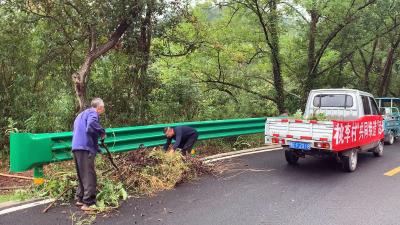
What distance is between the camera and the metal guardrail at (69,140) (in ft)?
20.7

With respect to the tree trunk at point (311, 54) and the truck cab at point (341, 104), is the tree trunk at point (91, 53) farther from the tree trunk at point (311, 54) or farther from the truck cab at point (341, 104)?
the tree trunk at point (311, 54)

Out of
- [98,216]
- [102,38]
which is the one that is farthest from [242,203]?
[102,38]

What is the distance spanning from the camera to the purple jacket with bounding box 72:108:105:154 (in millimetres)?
5762

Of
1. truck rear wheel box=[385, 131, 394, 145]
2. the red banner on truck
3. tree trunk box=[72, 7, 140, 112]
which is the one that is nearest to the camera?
A: the red banner on truck

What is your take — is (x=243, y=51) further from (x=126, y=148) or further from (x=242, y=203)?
(x=242, y=203)

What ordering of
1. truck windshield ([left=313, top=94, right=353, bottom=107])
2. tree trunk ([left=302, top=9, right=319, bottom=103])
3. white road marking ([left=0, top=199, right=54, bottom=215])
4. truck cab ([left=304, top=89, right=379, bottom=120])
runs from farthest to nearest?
1. tree trunk ([left=302, top=9, right=319, bottom=103])
2. truck windshield ([left=313, top=94, right=353, bottom=107])
3. truck cab ([left=304, top=89, right=379, bottom=120])
4. white road marking ([left=0, top=199, right=54, bottom=215])

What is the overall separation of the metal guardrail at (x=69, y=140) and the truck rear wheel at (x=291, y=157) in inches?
81.2

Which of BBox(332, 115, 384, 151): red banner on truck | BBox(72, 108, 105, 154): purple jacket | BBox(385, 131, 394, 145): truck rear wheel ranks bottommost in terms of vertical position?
BBox(385, 131, 394, 145): truck rear wheel

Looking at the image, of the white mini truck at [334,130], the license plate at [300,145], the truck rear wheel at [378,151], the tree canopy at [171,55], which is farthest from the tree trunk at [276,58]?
the license plate at [300,145]

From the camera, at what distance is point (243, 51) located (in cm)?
1712

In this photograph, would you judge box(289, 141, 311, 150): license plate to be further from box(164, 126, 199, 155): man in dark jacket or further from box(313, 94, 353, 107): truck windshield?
box(313, 94, 353, 107): truck windshield

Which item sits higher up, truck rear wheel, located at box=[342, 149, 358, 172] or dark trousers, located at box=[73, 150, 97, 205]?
dark trousers, located at box=[73, 150, 97, 205]

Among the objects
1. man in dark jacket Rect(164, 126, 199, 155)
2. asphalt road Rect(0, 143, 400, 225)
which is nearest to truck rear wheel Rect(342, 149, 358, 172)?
asphalt road Rect(0, 143, 400, 225)

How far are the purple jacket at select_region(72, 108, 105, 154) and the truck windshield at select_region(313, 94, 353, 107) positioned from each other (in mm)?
6757
